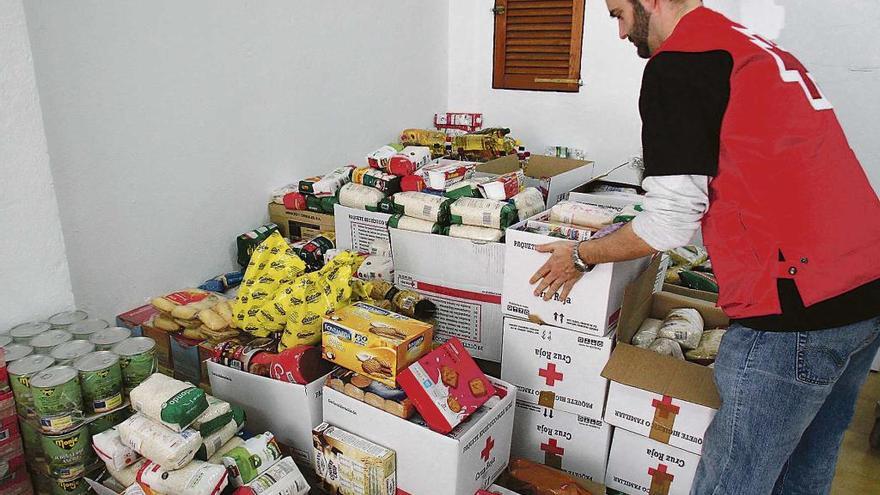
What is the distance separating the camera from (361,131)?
3092 millimetres

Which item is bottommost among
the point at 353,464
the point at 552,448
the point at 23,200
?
the point at 552,448

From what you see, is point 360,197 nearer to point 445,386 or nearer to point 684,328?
point 445,386

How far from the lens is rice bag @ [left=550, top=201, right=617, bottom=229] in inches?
65.7

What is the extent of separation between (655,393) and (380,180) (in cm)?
116

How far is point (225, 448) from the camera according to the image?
1.45 meters

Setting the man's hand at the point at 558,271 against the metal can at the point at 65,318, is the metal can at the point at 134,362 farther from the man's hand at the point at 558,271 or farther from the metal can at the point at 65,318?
the man's hand at the point at 558,271

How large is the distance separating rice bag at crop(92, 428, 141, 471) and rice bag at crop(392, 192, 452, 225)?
1.03 metres

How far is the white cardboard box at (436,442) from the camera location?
1.36m

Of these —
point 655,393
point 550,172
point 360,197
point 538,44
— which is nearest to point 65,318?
point 360,197

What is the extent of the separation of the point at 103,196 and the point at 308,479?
1.10 m

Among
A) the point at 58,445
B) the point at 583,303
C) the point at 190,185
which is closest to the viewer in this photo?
the point at 58,445

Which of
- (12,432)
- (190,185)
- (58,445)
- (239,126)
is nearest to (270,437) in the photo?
(58,445)

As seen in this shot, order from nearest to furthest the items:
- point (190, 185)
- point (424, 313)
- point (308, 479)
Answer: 1. point (308, 479)
2. point (424, 313)
3. point (190, 185)

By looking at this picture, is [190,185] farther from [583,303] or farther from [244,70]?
[583,303]
